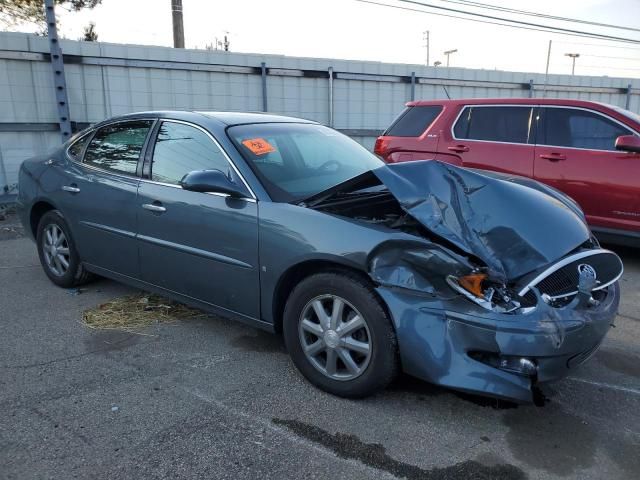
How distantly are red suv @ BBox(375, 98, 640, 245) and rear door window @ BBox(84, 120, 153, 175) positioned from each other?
3747 millimetres

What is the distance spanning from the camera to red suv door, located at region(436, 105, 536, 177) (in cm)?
616

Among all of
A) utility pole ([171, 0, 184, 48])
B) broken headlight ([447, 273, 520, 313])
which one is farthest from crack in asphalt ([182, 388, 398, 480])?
utility pole ([171, 0, 184, 48])

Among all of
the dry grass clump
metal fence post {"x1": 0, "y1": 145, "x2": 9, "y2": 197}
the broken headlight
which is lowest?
the dry grass clump

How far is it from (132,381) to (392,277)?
5.71ft

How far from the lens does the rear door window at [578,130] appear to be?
224 inches

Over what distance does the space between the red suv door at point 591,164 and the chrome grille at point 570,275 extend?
2.91m

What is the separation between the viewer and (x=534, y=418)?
9.34 feet

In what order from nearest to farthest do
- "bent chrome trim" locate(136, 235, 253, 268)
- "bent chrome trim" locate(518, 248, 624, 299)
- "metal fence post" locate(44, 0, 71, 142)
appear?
"bent chrome trim" locate(518, 248, 624, 299) → "bent chrome trim" locate(136, 235, 253, 268) → "metal fence post" locate(44, 0, 71, 142)

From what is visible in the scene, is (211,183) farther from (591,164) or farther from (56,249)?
(591,164)

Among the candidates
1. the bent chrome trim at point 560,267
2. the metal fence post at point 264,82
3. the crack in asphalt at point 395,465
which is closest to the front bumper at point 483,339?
the bent chrome trim at point 560,267

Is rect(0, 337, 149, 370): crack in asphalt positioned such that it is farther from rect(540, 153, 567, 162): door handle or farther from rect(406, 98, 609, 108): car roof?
rect(406, 98, 609, 108): car roof

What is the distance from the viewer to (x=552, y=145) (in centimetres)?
600

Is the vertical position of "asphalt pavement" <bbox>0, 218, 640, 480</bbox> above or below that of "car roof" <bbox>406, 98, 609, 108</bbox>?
below

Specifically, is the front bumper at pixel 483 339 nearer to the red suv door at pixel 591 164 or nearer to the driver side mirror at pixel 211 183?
the driver side mirror at pixel 211 183
